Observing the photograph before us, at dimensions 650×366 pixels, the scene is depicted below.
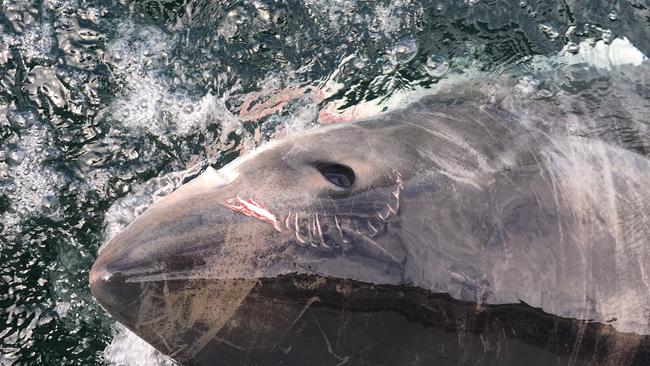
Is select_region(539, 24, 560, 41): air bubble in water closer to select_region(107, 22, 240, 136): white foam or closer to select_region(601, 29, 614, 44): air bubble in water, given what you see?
select_region(601, 29, 614, 44): air bubble in water

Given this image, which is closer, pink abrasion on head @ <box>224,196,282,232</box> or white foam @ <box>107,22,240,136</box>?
pink abrasion on head @ <box>224,196,282,232</box>

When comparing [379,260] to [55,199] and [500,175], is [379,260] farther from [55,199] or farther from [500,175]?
[55,199]

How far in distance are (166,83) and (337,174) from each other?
8.55 ft

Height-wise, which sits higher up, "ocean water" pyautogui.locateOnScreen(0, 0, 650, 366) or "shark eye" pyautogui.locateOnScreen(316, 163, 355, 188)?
"shark eye" pyautogui.locateOnScreen(316, 163, 355, 188)

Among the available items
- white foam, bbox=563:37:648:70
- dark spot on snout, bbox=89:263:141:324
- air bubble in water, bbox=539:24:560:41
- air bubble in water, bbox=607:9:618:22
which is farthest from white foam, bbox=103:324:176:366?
air bubble in water, bbox=607:9:618:22

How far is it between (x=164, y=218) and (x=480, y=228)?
1178 millimetres

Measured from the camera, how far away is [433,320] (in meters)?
2.87

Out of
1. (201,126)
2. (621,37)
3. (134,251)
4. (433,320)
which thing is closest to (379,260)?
(433,320)

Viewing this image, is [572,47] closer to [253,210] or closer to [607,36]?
[607,36]

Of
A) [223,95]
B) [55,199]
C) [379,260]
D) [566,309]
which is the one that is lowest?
[55,199]

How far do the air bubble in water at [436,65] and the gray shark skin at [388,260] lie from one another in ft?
6.81

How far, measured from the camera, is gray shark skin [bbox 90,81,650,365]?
2.71 m

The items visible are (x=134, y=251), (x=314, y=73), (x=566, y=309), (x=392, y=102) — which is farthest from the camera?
(x=314, y=73)

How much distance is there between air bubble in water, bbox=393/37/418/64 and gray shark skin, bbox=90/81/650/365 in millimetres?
2302
